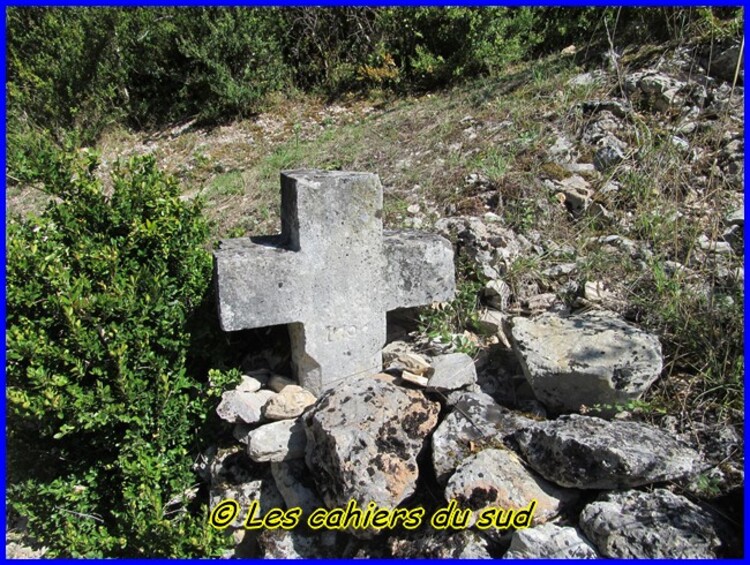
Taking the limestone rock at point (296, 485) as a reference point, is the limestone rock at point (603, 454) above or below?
above

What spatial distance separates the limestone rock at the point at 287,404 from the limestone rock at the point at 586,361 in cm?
105

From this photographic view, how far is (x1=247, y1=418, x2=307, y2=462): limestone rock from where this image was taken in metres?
2.78

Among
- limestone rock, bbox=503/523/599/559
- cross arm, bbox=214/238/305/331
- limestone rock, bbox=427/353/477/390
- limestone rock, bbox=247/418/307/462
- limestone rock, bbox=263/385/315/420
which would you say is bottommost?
limestone rock, bbox=503/523/599/559

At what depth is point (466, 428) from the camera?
2.66 meters

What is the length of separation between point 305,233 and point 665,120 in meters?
3.66

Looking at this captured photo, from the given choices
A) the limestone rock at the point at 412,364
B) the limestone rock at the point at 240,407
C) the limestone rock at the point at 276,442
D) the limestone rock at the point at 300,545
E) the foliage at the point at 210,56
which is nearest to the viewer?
the limestone rock at the point at 300,545

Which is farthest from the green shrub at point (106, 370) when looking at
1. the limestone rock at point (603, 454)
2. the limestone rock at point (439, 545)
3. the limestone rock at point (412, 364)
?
the limestone rock at point (603, 454)

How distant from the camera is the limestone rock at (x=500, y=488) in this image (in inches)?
93.7

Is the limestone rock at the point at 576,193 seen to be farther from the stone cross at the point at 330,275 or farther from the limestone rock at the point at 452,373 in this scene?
the limestone rock at the point at 452,373

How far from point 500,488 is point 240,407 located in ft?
4.11

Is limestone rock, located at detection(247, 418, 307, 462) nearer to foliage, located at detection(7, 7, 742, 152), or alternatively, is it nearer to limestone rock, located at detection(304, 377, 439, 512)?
limestone rock, located at detection(304, 377, 439, 512)

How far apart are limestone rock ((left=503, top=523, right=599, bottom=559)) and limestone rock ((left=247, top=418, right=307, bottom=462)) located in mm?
1031

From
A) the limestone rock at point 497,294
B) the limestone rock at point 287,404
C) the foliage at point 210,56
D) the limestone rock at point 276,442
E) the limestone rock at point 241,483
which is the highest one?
the foliage at point 210,56

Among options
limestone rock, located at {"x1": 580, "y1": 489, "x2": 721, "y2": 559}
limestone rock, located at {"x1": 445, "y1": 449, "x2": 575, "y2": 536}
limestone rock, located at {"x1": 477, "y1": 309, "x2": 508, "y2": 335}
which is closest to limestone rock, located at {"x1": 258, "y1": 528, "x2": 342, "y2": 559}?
limestone rock, located at {"x1": 445, "y1": 449, "x2": 575, "y2": 536}
